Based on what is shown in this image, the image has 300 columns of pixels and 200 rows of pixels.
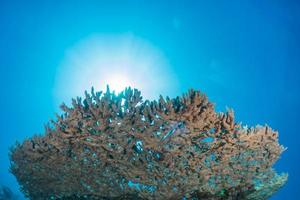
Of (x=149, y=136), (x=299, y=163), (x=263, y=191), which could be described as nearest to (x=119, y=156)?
(x=149, y=136)

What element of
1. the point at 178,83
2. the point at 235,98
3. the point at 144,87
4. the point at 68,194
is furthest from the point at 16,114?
the point at 68,194

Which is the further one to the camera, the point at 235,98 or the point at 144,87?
the point at 235,98

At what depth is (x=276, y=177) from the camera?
5668 millimetres

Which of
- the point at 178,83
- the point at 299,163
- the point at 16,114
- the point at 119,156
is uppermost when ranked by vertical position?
the point at 16,114

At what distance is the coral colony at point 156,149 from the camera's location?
15.3ft

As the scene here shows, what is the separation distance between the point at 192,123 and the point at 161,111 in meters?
0.58

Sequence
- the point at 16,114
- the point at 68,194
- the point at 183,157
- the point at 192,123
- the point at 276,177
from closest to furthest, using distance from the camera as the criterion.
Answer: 1. the point at 192,123
2. the point at 183,157
3. the point at 276,177
4. the point at 68,194
5. the point at 16,114

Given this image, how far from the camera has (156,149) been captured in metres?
4.84

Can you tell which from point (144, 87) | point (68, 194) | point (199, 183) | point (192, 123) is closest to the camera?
point (192, 123)

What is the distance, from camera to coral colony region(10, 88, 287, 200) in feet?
15.3

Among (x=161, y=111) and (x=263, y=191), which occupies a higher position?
(x=161, y=111)

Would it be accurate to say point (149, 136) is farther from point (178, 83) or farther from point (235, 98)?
point (235, 98)

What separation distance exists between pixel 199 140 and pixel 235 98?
72339 millimetres

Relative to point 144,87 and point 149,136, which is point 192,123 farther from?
point 144,87
